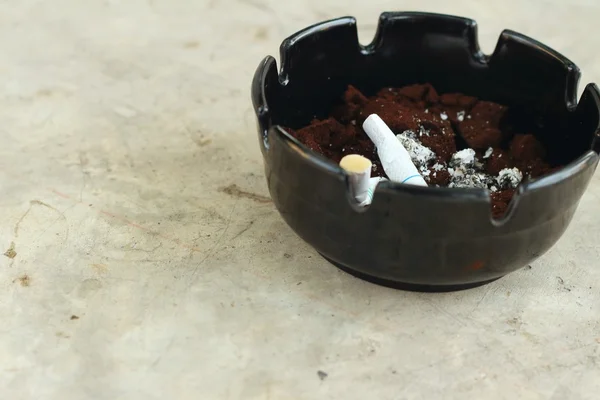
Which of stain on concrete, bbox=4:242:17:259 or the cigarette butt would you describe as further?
stain on concrete, bbox=4:242:17:259

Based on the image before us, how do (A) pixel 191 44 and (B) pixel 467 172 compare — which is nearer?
(B) pixel 467 172

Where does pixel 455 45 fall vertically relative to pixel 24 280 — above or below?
above

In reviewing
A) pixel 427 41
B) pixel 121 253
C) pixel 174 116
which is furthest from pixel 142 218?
pixel 427 41

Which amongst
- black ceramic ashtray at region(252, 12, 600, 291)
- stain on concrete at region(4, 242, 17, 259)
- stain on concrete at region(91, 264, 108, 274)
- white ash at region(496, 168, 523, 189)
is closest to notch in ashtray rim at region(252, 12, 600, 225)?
black ceramic ashtray at region(252, 12, 600, 291)

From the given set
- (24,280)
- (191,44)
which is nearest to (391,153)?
(24,280)

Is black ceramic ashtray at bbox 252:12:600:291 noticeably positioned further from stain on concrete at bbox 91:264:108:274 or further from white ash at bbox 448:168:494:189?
stain on concrete at bbox 91:264:108:274

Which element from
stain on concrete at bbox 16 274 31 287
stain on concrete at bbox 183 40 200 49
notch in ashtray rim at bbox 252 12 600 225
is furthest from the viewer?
stain on concrete at bbox 183 40 200 49

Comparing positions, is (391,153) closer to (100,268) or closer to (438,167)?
(438,167)
